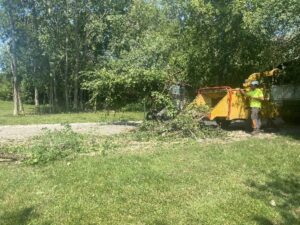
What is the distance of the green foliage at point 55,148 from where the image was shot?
393 inches

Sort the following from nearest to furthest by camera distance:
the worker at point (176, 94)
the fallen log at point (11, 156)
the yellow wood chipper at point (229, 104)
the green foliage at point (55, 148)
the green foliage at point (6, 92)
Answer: the green foliage at point (55, 148) → the fallen log at point (11, 156) → the yellow wood chipper at point (229, 104) → the worker at point (176, 94) → the green foliage at point (6, 92)

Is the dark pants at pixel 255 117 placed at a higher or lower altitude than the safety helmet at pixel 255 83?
lower

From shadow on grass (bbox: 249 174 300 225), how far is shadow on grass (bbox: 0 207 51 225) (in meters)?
3.14

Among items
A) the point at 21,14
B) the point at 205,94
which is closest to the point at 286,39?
the point at 205,94

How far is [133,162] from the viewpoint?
945cm

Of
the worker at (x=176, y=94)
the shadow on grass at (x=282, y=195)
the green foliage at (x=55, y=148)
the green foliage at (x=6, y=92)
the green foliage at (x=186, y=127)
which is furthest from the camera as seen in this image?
the green foliage at (x=6, y=92)

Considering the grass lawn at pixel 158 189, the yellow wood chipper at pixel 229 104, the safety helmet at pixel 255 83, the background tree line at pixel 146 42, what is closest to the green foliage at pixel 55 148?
the grass lawn at pixel 158 189

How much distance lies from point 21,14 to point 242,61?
2791 centimetres

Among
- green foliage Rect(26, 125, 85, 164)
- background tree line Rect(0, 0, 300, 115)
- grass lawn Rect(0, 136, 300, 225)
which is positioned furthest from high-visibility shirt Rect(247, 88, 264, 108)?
green foliage Rect(26, 125, 85, 164)

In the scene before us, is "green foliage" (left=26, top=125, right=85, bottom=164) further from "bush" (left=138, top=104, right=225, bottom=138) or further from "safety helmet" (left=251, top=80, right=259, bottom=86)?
"safety helmet" (left=251, top=80, right=259, bottom=86)

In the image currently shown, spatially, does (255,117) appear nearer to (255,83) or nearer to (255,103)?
(255,103)

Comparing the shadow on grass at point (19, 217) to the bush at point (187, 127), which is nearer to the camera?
the shadow on grass at point (19, 217)

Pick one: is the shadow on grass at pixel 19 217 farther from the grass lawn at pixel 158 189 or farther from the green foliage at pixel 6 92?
the green foliage at pixel 6 92

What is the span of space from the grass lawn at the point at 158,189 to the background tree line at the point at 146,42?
524cm
